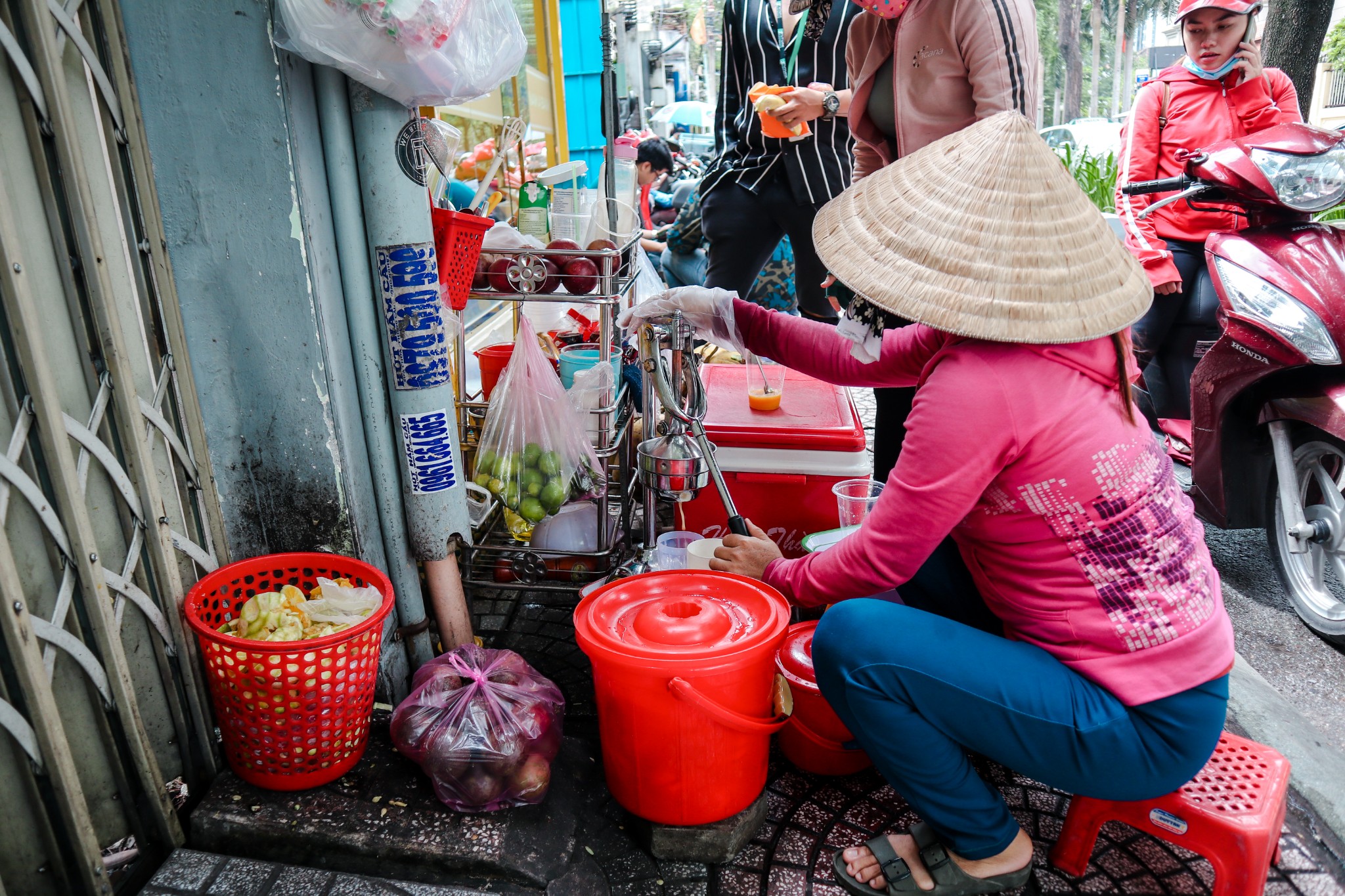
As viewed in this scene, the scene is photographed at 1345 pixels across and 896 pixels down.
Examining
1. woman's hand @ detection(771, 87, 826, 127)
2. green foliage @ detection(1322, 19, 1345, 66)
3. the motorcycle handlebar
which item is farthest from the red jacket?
green foliage @ detection(1322, 19, 1345, 66)

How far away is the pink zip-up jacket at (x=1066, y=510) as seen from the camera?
1.50 metres

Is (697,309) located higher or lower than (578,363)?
higher

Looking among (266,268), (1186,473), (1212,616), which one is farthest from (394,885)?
(1186,473)

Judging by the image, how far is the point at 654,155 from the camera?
26.6ft

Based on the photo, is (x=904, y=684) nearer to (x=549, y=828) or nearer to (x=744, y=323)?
(x=549, y=828)

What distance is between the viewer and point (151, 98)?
1778mm

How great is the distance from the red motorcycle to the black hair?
556cm

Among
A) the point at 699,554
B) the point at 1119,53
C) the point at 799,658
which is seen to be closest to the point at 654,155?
the point at 699,554

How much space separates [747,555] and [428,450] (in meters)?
0.88

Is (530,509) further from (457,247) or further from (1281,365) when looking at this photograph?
(1281,365)

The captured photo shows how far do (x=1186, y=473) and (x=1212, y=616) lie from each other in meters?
2.85

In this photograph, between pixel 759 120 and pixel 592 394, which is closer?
pixel 592 394

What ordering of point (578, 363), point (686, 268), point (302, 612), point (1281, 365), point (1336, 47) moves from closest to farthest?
point (302, 612) < point (1281, 365) < point (578, 363) < point (686, 268) < point (1336, 47)

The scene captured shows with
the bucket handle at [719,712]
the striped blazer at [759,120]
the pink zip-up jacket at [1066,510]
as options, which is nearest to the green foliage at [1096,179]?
the striped blazer at [759,120]
